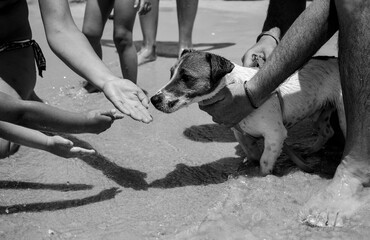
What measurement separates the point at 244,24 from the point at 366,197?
212 inches

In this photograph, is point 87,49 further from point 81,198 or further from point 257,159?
point 257,159

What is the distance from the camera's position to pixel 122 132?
4.40 metres

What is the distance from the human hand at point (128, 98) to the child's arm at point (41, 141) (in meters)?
0.38

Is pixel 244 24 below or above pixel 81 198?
below

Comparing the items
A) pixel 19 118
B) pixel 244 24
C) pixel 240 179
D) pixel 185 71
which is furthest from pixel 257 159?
pixel 244 24

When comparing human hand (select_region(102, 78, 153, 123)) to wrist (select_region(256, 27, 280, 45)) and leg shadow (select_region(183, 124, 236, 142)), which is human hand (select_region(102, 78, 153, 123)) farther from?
wrist (select_region(256, 27, 280, 45))

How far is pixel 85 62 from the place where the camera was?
3.35 m

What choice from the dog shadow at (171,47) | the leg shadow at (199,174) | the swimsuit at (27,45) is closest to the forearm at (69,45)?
the swimsuit at (27,45)

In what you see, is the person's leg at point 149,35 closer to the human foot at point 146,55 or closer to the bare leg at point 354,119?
the human foot at point 146,55

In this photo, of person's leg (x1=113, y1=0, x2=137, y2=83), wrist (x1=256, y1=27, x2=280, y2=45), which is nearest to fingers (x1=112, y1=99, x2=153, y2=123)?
wrist (x1=256, y1=27, x2=280, y2=45)

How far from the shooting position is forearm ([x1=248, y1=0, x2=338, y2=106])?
3316 millimetres

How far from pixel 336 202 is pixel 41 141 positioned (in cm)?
167

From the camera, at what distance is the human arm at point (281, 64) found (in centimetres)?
332

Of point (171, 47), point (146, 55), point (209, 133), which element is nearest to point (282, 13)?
point (209, 133)
